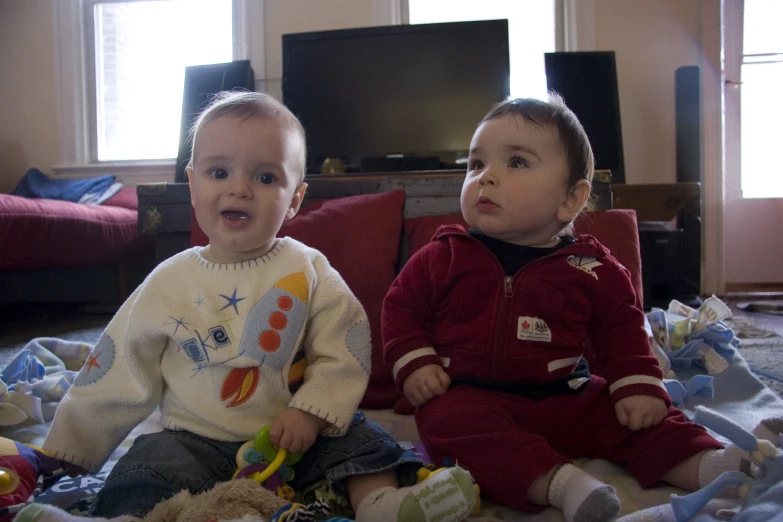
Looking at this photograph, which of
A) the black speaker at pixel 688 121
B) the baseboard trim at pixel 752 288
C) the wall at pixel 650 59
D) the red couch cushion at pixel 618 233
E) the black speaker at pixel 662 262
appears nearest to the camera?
the red couch cushion at pixel 618 233

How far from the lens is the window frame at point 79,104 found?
312 cm

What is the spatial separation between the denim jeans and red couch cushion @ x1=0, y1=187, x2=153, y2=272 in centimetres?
164

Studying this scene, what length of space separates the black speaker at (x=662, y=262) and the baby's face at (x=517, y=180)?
182 cm

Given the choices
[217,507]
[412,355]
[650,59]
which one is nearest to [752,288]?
[650,59]

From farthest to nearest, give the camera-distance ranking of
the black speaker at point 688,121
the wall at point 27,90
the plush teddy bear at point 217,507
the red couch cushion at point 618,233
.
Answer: the wall at point 27,90 → the black speaker at point 688,121 → the red couch cushion at point 618,233 → the plush teddy bear at point 217,507

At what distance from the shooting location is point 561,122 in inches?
34.1

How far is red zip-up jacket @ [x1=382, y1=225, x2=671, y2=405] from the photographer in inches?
32.6

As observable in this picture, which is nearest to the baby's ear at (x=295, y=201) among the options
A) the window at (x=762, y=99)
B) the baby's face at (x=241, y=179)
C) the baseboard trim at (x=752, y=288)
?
the baby's face at (x=241, y=179)

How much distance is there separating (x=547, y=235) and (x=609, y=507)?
420mm

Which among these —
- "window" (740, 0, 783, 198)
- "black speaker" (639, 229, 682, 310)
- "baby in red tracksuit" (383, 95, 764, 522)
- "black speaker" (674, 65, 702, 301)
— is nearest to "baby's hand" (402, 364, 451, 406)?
"baby in red tracksuit" (383, 95, 764, 522)

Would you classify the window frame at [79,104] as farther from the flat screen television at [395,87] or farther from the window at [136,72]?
the flat screen television at [395,87]

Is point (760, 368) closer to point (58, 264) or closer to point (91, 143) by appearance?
point (58, 264)

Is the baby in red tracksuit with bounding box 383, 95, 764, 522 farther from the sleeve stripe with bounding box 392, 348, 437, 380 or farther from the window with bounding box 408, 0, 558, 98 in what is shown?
the window with bounding box 408, 0, 558, 98

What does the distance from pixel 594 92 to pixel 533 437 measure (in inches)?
88.5
